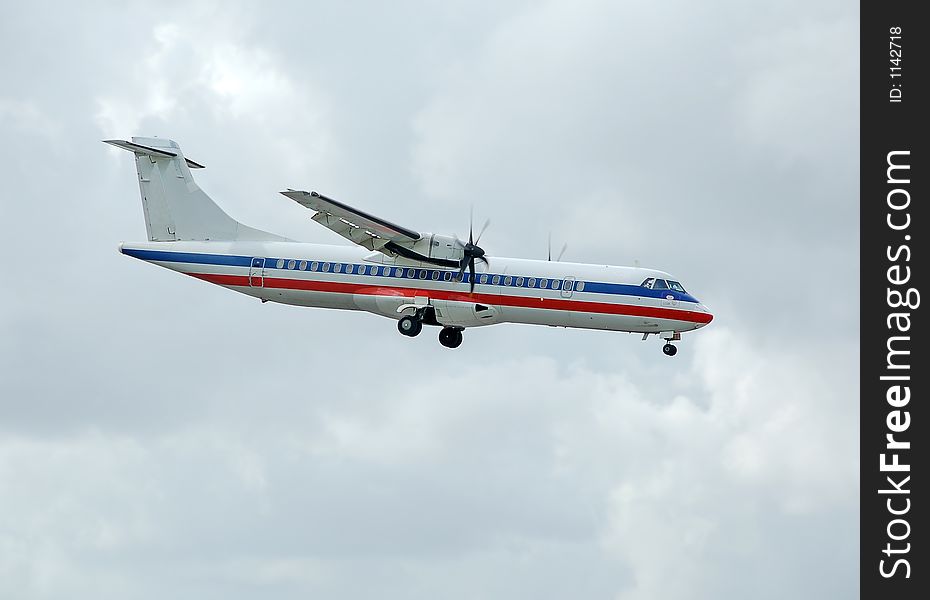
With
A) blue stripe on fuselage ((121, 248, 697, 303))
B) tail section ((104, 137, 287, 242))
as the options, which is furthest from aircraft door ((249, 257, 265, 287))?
tail section ((104, 137, 287, 242))

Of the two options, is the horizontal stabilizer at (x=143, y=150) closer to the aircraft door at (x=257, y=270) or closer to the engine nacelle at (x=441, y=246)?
the aircraft door at (x=257, y=270)

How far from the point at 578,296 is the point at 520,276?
2.54 m

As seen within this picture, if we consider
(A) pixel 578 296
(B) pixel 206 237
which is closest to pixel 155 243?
(B) pixel 206 237

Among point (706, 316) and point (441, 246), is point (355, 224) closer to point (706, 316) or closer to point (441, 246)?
point (441, 246)

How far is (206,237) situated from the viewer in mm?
56875

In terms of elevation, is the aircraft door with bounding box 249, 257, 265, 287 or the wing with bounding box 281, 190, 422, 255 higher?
the wing with bounding box 281, 190, 422, 255

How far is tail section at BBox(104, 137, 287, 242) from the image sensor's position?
5688cm

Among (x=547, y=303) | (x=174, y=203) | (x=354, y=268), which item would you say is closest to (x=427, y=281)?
(x=354, y=268)

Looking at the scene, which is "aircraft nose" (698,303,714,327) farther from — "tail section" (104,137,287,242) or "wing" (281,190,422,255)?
"tail section" (104,137,287,242)

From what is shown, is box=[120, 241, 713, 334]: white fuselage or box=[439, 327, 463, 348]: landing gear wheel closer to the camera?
box=[120, 241, 713, 334]: white fuselage

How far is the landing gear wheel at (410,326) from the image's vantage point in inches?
2108

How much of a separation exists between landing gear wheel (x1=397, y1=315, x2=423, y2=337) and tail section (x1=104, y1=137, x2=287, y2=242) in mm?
7101

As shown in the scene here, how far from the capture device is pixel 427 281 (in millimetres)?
53844
